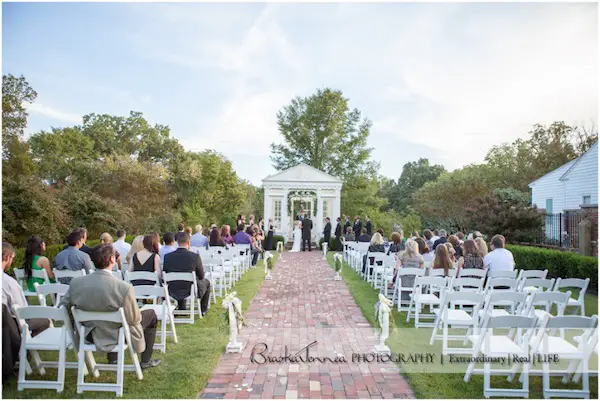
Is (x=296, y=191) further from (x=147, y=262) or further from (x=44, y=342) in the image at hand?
(x=44, y=342)

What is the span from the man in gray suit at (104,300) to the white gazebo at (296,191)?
2019 centimetres

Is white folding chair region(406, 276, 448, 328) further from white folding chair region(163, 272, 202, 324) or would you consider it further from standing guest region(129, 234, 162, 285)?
standing guest region(129, 234, 162, 285)

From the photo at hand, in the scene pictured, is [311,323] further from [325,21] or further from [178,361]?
[325,21]

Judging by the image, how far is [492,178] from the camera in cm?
4156

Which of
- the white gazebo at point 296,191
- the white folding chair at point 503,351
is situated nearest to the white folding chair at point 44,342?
the white folding chair at point 503,351

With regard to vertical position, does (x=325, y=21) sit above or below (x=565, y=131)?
below

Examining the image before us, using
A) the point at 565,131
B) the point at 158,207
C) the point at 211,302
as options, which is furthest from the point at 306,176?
the point at 565,131

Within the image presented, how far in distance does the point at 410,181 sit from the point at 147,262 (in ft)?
177

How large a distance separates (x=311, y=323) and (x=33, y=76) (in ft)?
55.7

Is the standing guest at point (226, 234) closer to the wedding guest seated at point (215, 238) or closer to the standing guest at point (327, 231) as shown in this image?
the wedding guest seated at point (215, 238)

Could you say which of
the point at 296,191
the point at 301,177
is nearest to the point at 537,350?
the point at 301,177

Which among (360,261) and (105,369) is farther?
(360,261)

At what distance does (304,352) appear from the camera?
5.72 meters

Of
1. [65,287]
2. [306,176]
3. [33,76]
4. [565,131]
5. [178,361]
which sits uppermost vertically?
[565,131]
